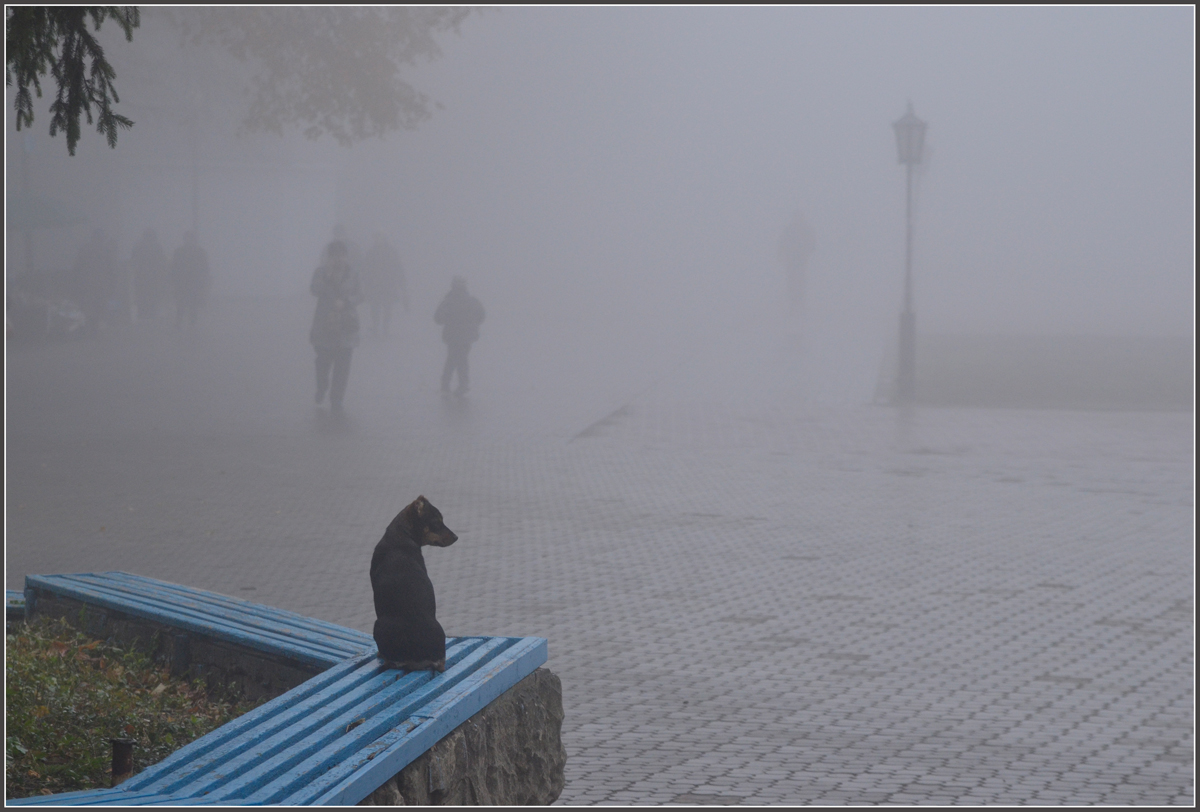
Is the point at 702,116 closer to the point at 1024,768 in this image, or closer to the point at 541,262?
the point at 541,262

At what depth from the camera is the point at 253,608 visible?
5.01 metres

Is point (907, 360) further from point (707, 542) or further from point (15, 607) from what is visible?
point (15, 607)

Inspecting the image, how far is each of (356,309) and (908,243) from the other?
7641mm

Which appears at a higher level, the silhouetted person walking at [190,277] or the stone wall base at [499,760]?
the silhouetted person walking at [190,277]

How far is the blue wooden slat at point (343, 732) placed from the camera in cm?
277

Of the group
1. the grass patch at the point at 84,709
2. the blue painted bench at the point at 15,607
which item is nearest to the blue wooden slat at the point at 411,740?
the grass patch at the point at 84,709

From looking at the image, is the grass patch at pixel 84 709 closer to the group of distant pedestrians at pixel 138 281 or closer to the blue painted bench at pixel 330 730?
the blue painted bench at pixel 330 730

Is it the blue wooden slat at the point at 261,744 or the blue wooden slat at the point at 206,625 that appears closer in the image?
the blue wooden slat at the point at 261,744

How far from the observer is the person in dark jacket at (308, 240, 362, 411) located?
14.8 metres

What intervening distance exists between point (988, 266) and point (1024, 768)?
2382 cm

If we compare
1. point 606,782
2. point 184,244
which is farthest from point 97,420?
point 606,782

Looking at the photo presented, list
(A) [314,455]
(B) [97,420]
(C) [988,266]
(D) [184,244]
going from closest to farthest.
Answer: (A) [314,455], (B) [97,420], (D) [184,244], (C) [988,266]

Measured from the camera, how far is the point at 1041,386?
64.1ft

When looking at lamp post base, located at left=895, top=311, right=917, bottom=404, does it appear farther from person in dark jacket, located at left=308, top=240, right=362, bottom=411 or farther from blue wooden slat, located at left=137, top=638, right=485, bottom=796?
blue wooden slat, located at left=137, top=638, right=485, bottom=796
